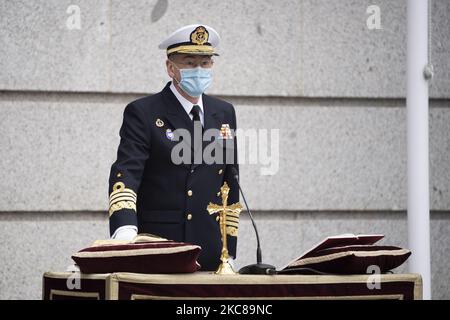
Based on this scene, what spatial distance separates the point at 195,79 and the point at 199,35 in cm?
24

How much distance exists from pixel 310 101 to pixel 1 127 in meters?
2.54

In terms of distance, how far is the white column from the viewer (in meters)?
7.49

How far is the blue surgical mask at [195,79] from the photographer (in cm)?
553

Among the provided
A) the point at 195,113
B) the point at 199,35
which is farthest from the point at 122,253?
the point at 199,35

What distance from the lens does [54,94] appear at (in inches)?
339

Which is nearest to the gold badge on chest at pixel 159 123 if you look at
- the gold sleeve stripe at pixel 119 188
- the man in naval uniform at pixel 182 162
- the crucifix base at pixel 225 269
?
the man in naval uniform at pixel 182 162

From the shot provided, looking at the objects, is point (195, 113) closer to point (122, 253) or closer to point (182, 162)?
point (182, 162)

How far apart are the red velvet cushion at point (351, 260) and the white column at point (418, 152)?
2921 mm

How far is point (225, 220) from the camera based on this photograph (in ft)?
16.6

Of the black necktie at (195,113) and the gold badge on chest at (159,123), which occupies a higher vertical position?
the black necktie at (195,113)

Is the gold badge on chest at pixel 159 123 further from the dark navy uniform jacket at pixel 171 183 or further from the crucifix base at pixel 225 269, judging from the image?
the crucifix base at pixel 225 269

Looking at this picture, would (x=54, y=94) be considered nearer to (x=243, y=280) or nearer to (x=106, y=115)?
(x=106, y=115)

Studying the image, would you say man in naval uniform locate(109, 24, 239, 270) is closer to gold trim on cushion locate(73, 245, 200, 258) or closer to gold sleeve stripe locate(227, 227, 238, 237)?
gold sleeve stripe locate(227, 227, 238, 237)

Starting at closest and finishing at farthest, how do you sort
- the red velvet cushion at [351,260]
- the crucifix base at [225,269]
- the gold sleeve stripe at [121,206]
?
1. the red velvet cushion at [351,260]
2. the crucifix base at [225,269]
3. the gold sleeve stripe at [121,206]
